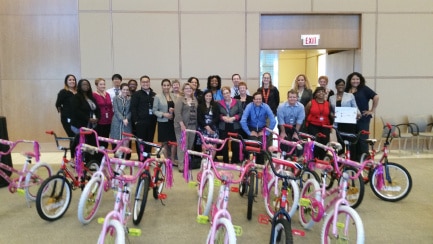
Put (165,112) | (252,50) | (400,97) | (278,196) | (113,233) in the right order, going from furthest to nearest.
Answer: (400,97) → (252,50) → (165,112) → (278,196) → (113,233)

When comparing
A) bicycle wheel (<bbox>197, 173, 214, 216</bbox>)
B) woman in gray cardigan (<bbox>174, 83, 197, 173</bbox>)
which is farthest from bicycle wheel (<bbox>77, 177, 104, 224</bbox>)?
woman in gray cardigan (<bbox>174, 83, 197, 173</bbox>)

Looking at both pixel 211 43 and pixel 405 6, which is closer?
pixel 211 43

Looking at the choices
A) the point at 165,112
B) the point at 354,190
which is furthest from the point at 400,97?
the point at 165,112

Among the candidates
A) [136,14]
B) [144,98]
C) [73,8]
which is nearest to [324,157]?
[144,98]

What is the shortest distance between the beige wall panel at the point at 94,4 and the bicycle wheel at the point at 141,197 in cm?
502

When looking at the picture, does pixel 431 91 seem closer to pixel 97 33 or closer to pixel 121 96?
pixel 121 96

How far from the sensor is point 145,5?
297 inches

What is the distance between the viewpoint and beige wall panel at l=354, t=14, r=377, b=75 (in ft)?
25.6

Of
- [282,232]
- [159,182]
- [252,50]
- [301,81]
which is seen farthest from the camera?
[252,50]

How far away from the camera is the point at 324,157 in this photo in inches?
215

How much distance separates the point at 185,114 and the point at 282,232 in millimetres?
3424

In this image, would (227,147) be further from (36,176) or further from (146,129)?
(36,176)

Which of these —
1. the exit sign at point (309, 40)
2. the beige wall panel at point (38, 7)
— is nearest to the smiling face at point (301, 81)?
the exit sign at point (309, 40)

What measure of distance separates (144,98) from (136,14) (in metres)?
2.37
